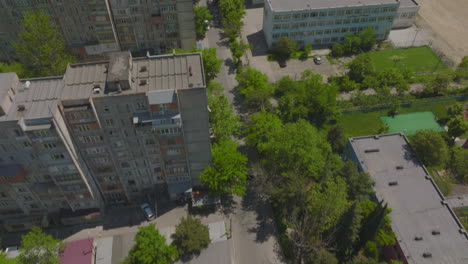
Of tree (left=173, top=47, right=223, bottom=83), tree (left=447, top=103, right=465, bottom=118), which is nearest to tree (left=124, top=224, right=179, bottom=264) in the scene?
tree (left=173, top=47, right=223, bottom=83)

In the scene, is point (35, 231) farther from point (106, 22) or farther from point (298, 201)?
point (106, 22)

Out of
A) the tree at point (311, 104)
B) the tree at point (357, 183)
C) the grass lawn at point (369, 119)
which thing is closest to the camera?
the tree at point (357, 183)

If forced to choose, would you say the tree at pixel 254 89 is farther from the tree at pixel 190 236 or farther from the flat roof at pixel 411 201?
the tree at pixel 190 236

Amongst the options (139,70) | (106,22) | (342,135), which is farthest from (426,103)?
(106,22)

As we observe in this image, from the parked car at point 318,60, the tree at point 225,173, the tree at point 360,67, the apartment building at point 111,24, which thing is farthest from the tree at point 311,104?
the apartment building at point 111,24

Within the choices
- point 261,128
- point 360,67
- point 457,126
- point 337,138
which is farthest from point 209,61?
point 457,126
